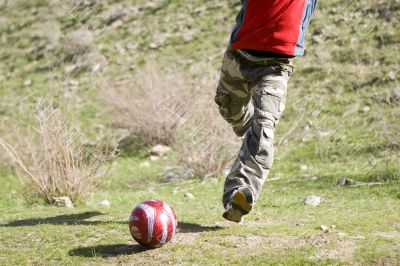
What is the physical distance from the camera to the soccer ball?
13.0 ft

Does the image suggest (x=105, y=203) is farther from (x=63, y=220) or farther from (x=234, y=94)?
A: (x=234, y=94)

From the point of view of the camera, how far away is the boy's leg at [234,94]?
483 cm

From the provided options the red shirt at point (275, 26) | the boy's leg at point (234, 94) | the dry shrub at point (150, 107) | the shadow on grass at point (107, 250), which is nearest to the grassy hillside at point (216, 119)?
the shadow on grass at point (107, 250)

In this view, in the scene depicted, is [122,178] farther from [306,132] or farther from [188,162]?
[306,132]

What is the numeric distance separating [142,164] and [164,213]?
6343 mm

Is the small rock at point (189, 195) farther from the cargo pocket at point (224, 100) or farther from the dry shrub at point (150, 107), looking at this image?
the dry shrub at point (150, 107)

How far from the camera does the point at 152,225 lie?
3971 millimetres

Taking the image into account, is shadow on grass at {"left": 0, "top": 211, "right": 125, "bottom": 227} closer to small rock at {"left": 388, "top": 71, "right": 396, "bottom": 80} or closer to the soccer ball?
the soccer ball

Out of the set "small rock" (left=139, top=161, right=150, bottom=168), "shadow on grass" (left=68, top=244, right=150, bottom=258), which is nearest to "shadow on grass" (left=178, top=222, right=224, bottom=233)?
"shadow on grass" (left=68, top=244, right=150, bottom=258)

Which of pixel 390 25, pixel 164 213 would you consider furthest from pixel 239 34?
pixel 390 25

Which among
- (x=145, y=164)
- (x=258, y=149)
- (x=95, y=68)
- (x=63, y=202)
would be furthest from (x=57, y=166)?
(x=95, y=68)

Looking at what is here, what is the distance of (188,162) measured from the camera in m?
8.88

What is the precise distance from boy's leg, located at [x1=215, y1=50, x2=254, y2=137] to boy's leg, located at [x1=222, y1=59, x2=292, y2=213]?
35cm

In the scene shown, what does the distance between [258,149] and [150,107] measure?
7.29 meters
